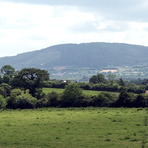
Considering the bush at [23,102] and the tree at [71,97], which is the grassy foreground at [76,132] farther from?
the bush at [23,102]

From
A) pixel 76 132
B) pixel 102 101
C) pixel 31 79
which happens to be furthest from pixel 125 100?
pixel 31 79

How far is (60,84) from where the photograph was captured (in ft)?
401

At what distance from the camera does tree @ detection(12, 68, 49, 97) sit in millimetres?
97938

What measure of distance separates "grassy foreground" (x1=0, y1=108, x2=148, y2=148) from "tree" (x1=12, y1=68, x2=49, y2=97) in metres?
45.9

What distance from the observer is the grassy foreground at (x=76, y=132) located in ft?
113

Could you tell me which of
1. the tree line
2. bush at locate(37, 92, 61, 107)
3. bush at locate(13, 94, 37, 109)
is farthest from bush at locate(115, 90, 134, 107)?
bush at locate(13, 94, 37, 109)

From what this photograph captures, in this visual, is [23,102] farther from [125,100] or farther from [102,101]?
[125,100]

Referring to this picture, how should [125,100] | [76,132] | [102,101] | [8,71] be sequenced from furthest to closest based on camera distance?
[8,71], [102,101], [125,100], [76,132]

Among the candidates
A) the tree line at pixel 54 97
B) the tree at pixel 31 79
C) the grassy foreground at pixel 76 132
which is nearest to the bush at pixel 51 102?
the tree line at pixel 54 97

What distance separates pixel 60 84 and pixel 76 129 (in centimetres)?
8030

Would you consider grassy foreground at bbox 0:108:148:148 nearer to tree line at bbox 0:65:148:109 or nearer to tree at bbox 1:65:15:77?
tree line at bbox 0:65:148:109

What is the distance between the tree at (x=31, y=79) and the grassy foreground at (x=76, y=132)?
1805 inches

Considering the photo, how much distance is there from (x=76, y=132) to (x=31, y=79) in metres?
61.3

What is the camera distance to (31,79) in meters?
100
